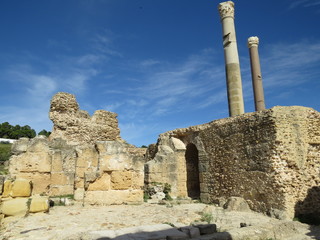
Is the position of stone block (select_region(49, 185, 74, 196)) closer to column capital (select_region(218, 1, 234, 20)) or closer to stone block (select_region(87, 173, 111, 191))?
stone block (select_region(87, 173, 111, 191))

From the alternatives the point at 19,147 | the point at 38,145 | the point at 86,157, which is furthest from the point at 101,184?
the point at 19,147

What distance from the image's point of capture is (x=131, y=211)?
21.1 ft

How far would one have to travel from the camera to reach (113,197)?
7.19 m

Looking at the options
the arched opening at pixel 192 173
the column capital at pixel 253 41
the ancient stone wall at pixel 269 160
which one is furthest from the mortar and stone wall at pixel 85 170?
the column capital at pixel 253 41

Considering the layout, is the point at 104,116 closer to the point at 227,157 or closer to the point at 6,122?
the point at 227,157

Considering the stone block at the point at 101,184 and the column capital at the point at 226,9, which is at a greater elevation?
the column capital at the point at 226,9

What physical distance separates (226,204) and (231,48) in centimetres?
838

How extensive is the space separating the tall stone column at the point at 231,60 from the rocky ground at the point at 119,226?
666 cm

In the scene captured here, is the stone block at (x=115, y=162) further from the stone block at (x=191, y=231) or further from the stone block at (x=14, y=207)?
the stone block at (x=191, y=231)

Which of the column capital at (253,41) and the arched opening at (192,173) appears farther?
the column capital at (253,41)

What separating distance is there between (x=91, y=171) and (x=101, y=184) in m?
1.31

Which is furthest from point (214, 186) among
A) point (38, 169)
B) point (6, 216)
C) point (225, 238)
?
point (6, 216)

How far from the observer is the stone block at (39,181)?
26.9 feet

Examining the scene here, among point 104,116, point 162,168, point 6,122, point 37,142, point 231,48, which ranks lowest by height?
point 162,168
